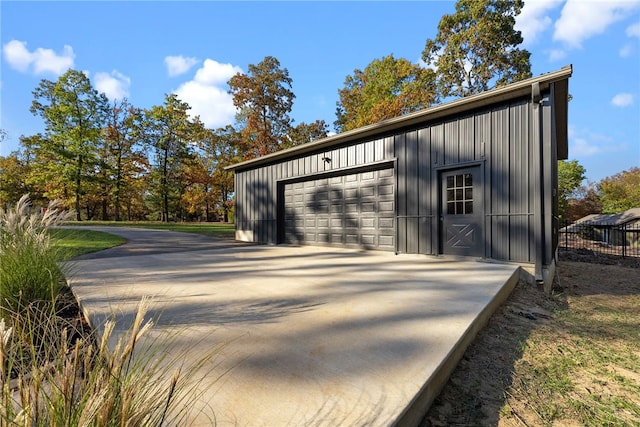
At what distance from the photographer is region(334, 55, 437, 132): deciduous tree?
16781 millimetres

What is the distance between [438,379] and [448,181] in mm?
5088

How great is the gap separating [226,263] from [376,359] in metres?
4.36

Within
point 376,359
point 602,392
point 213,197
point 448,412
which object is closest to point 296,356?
point 376,359

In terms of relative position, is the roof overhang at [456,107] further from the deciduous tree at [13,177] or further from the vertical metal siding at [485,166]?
the deciduous tree at [13,177]

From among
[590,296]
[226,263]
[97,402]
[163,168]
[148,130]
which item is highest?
[148,130]

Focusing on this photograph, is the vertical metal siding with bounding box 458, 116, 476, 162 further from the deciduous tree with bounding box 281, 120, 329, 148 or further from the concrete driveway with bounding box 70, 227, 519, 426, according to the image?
the deciduous tree with bounding box 281, 120, 329, 148

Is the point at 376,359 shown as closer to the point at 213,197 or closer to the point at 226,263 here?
the point at 226,263

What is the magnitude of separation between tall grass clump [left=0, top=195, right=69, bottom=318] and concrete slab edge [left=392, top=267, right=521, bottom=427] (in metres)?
2.59

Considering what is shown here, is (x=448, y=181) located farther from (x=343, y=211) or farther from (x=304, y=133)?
(x=304, y=133)

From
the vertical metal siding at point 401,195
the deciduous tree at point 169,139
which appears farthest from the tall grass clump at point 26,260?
the deciduous tree at point 169,139

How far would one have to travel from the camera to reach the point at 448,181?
6.04 meters

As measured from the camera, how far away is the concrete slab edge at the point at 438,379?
136 centimetres

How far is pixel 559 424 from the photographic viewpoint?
1.56 metres

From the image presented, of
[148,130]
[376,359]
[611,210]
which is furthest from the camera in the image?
[611,210]
